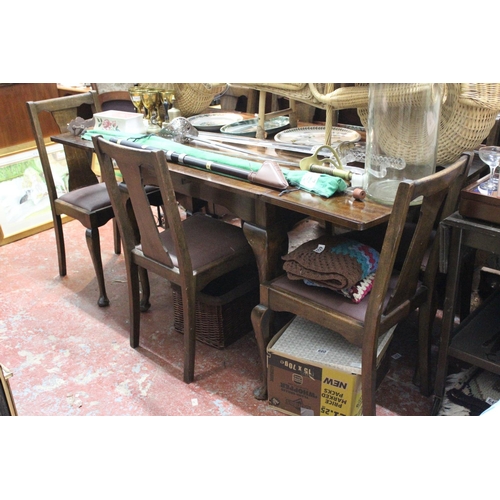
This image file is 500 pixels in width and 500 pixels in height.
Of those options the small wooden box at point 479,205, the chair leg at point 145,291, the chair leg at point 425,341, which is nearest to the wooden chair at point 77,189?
the chair leg at point 145,291

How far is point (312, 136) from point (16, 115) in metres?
2.42

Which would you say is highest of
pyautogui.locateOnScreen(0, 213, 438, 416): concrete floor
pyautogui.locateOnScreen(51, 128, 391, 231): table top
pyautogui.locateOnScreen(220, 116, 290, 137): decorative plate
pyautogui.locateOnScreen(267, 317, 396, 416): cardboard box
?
pyautogui.locateOnScreen(220, 116, 290, 137): decorative plate

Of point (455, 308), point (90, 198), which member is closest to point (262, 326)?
point (455, 308)

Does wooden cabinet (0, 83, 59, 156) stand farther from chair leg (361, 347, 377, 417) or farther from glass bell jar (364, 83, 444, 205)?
chair leg (361, 347, 377, 417)

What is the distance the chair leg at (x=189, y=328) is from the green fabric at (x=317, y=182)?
0.61 m

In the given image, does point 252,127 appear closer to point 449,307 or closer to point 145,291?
point 145,291

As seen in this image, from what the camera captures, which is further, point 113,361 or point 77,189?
point 77,189

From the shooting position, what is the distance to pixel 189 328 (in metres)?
2.05

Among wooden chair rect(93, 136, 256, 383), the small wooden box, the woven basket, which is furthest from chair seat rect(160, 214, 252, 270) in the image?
the small wooden box

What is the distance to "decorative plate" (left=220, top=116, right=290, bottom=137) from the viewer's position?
99.7 inches

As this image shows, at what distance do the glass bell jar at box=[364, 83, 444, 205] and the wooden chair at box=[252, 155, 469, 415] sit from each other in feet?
0.47

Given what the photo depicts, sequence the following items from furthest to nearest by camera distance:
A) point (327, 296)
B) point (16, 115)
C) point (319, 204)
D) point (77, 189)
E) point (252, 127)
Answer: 1. point (16, 115)
2. point (77, 189)
3. point (252, 127)
4. point (327, 296)
5. point (319, 204)

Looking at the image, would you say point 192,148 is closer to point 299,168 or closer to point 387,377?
point 299,168
